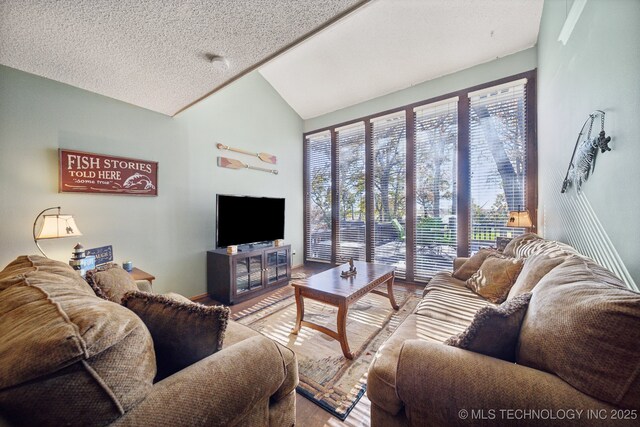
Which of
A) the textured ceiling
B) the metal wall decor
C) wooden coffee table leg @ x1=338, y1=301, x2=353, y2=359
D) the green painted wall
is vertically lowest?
wooden coffee table leg @ x1=338, y1=301, x2=353, y2=359

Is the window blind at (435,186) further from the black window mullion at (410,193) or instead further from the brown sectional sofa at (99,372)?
the brown sectional sofa at (99,372)

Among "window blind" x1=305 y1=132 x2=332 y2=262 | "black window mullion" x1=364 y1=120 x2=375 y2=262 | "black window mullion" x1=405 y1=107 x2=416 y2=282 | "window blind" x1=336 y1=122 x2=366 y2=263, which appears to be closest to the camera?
"black window mullion" x1=405 y1=107 x2=416 y2=282

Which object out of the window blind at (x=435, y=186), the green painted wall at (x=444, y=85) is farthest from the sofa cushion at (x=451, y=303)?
the green painted wall at (x=444, y=85)

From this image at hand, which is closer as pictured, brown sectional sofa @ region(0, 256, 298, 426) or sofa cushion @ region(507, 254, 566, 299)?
brown sectional sofa @ region(0, 256, 298, 426)

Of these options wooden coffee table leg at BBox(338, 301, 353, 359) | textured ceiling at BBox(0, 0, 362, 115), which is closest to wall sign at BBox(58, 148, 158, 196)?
textured ceiling at BBox(0, 0, 362, 115)

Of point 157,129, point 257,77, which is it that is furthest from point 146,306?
point 257,77

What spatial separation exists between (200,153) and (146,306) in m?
2.78

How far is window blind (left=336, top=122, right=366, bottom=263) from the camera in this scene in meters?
4.29

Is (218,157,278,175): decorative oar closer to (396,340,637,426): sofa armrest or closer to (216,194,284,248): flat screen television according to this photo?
(216,194,284,248): flat screen television

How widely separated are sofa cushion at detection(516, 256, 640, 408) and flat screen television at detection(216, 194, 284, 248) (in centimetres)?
306

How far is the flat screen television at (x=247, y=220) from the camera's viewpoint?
3170 mm

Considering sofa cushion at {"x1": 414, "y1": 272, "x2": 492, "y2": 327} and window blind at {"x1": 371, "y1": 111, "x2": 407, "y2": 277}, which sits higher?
window blind at {"x1": 371, "y1": 111, "x2": 407, "y2": 277}

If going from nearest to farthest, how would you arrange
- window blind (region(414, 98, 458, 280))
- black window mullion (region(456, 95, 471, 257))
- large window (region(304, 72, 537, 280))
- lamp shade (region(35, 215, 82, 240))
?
1. lamp shade (region(35, 215, 82, 240))
2. large window (region(304, 72, 537, 280))
3. black window mullion (region(456, 95, 471, 257))
4. window blind (region(414, 98, 458, 280))

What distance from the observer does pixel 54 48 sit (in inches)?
70.9
